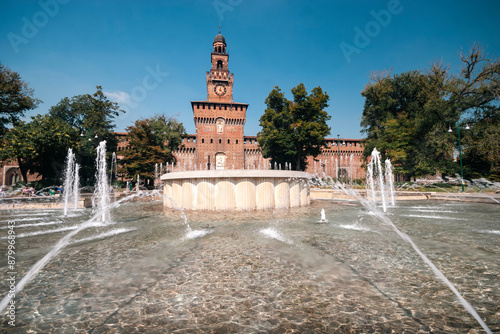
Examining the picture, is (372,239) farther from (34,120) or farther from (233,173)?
(34,120)

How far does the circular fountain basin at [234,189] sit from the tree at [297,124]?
1893 centimetres

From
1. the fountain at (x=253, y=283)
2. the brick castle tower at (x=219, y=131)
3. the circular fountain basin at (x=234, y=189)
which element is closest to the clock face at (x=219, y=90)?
the brick castle tower at (x=219, y=131)

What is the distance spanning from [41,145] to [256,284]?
31292 mm

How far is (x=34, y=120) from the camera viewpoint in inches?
1024

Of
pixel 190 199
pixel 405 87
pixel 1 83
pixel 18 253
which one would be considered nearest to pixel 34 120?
pixel 1 83

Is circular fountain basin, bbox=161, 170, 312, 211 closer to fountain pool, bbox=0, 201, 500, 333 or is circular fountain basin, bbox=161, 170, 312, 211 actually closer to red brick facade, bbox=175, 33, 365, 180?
fountain pool, bbox=0, 201, 500, 333

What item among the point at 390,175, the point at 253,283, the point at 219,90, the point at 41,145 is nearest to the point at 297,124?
the point at 390,175

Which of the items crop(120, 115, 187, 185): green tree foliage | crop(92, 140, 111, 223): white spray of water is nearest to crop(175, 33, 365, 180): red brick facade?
crop(120, 115, 187, 185): green tree foliage

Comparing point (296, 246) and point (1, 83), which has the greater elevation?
point (1, 83)

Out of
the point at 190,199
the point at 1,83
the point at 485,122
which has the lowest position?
the point at 190,199

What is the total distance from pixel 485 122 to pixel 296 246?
31880 millimetres

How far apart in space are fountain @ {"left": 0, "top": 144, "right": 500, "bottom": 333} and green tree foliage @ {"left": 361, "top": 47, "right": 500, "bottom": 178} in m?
25.4

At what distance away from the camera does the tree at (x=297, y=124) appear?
27.7 meters

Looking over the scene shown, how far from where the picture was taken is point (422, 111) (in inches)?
1079
